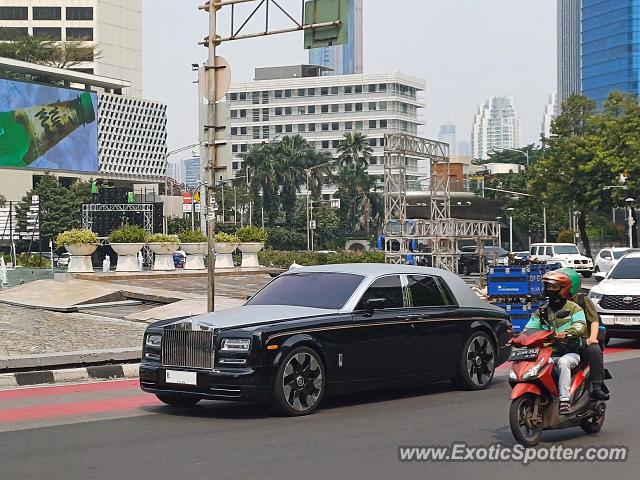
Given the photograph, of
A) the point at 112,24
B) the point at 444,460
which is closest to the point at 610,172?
the point at 444,460

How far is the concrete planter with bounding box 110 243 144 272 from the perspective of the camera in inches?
1364

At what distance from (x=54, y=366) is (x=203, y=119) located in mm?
6567

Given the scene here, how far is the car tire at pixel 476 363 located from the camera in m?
13.6

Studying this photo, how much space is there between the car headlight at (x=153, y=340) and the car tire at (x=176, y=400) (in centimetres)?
54

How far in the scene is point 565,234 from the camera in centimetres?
9206

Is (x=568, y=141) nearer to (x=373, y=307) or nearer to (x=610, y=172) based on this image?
(x=610, y=172)

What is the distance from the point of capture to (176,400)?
12406 millimetres

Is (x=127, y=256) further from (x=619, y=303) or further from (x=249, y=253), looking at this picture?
(x=619, y=303)

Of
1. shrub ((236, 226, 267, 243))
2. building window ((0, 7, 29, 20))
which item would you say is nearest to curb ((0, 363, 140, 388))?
shrub ((236, 226, 267, 243))

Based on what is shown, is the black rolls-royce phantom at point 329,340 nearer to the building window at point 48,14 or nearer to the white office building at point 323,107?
the building window at point 48,14

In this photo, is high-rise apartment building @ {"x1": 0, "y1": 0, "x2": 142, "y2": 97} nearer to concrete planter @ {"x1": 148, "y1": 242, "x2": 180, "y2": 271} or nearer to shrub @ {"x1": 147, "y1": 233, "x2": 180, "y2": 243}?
shrub @ {"x1": 147, "y1": 233, "x2": 180, "y2": 243}

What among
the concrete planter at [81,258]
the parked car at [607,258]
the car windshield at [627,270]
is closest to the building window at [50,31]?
the parked car at [607,258]

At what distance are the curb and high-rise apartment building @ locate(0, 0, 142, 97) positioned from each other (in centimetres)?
11802

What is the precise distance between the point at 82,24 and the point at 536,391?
13141 centimetres
